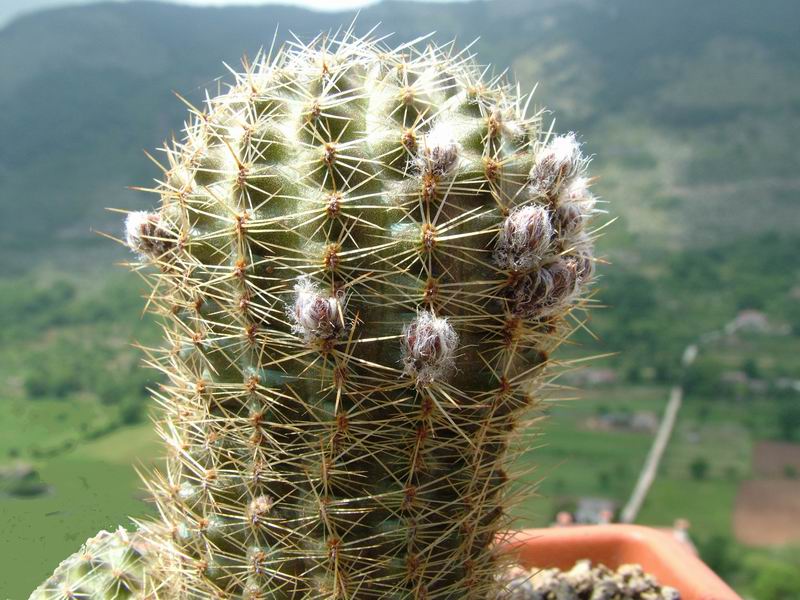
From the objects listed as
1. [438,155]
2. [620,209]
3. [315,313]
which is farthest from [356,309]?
[620,209]

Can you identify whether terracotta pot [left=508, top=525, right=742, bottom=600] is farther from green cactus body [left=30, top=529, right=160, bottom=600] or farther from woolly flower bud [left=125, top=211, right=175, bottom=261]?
woolly flower bud [left=125, top=211, right=175, bottom=261]

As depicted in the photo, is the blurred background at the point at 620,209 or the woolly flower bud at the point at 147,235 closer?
→ the woolly flower bud at the point at 147,235

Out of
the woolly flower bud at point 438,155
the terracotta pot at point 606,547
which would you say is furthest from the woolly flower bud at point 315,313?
the terracotta pot at point 606,547

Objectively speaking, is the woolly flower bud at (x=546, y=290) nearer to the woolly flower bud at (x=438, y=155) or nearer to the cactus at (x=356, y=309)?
the cactus at (x=356, y=309)

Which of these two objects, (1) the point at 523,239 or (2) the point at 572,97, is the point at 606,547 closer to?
(1) the point at 523,239

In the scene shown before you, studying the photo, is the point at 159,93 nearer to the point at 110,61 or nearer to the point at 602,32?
the point at 110,61

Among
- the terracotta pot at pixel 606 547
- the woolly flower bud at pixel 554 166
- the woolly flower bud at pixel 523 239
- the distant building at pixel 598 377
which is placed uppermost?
the woolly flower bud at pixel 554 166

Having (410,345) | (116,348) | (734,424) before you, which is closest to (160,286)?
(410,345)
